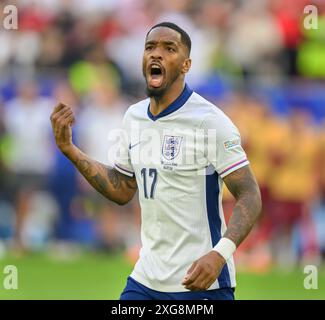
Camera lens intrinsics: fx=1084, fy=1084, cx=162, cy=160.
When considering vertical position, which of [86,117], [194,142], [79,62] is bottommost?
[194,142]

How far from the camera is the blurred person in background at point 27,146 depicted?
16.6 m

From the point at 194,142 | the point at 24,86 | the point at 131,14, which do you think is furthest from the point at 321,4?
the point at 194,142

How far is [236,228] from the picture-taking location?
6711 millimetres

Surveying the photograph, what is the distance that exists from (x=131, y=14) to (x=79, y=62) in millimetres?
1169

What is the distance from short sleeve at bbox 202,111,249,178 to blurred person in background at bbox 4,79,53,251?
9846mm

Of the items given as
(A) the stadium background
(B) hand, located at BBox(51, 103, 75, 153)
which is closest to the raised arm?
(B) hand, located at BBox(51, 103, 75, 153)

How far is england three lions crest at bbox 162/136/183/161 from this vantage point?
23.0 feet

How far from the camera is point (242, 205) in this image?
6738 millimetres

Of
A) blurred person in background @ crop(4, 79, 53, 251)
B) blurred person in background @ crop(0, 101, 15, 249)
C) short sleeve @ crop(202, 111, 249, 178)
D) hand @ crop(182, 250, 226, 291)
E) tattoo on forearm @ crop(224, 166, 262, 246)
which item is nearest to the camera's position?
hand @ crop(182, 250, 226, 291)

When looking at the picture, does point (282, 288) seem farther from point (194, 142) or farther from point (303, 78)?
point (194, 142)

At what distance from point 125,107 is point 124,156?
30.0ft

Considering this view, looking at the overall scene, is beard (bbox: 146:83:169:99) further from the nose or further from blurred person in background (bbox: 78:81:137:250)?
blurred person in background (bbox: 78:81:137:250)

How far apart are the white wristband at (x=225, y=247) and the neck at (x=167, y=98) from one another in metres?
1.05

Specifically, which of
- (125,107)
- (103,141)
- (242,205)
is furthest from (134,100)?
(242,205)
